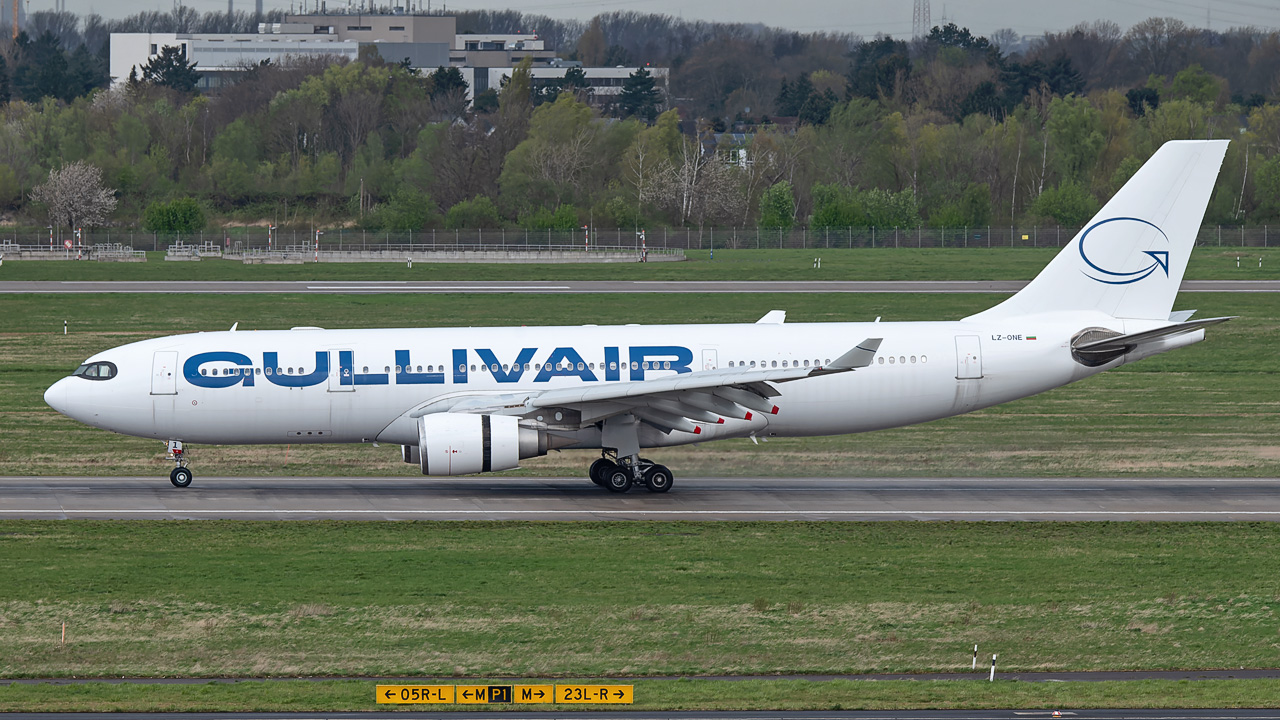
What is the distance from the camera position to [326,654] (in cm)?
2064

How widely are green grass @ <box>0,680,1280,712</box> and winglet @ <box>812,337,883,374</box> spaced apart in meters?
12.5

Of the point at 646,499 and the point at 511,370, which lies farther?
the point at 511,370

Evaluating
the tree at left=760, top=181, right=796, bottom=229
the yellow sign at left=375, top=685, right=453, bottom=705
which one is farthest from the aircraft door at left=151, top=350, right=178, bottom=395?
the tree at left=760, top=181, right=796, bottom=229

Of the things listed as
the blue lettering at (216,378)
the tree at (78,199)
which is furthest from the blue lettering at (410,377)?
the tree at (78,199)

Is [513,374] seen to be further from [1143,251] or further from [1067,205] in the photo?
[1067,205]

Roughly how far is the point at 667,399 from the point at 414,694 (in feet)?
48.6

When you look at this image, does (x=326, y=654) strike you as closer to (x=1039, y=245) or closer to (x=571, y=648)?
(x=571, y=648)

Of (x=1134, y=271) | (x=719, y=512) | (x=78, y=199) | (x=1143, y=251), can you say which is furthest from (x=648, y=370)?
(x=78, y=199)

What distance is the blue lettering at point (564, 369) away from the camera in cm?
3403

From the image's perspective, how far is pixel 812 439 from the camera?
140 feet

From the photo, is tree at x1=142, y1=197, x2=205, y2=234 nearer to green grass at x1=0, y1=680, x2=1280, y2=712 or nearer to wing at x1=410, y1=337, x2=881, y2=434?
wing at x1=410, y1=337, x2=881, y2=434

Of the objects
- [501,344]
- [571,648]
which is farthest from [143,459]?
[571,648]

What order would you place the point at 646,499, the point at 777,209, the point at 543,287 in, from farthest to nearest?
the point at 777,209, the point at 543,287, the point at 646,499

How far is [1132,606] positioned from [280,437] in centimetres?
1987
